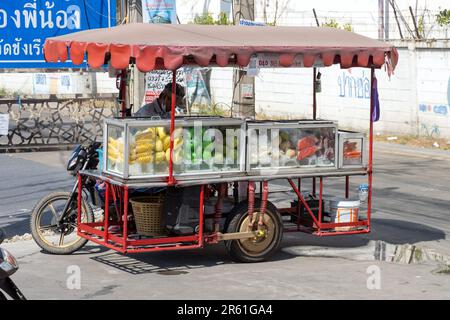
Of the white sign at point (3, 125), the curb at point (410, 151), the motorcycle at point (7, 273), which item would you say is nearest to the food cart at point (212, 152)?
the white sign at point (3, 125)

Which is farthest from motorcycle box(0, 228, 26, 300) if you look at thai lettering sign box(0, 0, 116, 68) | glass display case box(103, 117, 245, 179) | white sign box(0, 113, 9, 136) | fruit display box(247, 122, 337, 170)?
thai lettering sign box(0, 0, 116, 68)

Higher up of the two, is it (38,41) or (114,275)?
(38,41)

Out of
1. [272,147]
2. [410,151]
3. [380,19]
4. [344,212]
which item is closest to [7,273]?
[272,147]

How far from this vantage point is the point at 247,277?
376 inches

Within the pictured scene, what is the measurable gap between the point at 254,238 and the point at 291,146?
1101 mm

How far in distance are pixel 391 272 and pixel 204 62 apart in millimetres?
2917

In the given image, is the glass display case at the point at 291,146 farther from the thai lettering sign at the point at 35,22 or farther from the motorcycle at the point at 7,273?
the thai lettering sign at the point at 35,22

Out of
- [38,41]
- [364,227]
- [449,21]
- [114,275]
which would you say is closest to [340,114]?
[449,21]

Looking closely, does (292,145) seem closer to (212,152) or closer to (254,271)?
(212,152)

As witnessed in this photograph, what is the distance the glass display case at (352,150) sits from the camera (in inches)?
413

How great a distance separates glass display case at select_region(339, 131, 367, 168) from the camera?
10.5 metres

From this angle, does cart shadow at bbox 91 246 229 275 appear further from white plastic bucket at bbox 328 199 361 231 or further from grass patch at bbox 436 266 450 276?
grass patch at bbox 436 266 450 276

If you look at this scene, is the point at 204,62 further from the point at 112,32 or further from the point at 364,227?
the point at 364,227

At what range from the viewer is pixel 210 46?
30.9ft
